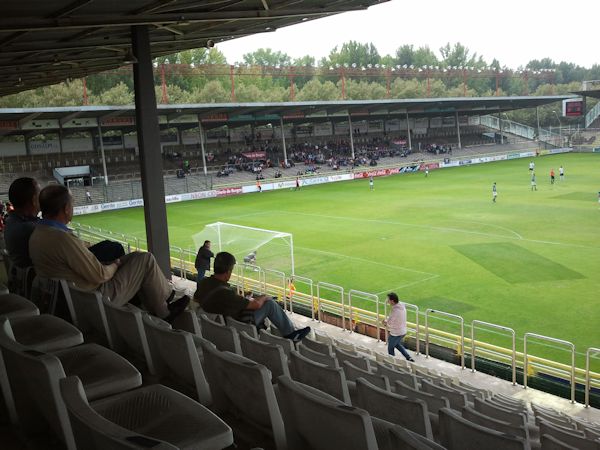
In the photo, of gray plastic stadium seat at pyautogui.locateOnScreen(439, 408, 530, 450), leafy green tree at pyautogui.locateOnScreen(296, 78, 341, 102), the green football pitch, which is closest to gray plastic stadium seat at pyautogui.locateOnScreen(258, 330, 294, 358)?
gray plastic stadium seat at pyautogui.locateOnScreen(439, 408, 530, 450)

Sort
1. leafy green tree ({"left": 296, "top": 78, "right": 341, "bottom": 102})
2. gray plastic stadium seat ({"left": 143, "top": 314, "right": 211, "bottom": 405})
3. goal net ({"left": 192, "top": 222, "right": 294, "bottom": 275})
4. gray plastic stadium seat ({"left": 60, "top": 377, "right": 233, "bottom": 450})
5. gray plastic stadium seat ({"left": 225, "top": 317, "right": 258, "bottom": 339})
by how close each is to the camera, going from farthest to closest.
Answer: leafy green tree ({"left": 296, "top": 78, "right": 341, "bottom": 102}), goal net ({"left": 192, "top": 222, "right": 294, "bottom": 275}), gray plastic stadium seat ({"left": 225, "top": 317, "right": 258, "bottom": 339}), gray plastic stadium seat ({"left": 143, "top": 314, "right": 211, "bottom": 405}), gray plastic stadium seat ({"left": 60, "top": 377, "right": 233, "bottom": 450})

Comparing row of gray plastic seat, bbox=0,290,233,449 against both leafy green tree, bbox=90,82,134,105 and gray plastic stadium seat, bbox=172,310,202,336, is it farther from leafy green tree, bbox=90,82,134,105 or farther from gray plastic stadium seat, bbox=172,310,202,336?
leafy green tree, bbox=90,82,134,105

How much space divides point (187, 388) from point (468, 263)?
20.3m

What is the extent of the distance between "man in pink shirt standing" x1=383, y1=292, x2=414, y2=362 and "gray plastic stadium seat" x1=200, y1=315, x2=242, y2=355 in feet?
24.1

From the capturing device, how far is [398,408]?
3.41 m

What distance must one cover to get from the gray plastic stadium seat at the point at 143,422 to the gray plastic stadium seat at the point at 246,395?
1.22ft

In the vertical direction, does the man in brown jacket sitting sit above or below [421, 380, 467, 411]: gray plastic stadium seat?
above

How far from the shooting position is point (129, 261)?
525 cm

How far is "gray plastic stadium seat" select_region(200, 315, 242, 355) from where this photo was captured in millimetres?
4180

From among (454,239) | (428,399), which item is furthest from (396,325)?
(454,239)

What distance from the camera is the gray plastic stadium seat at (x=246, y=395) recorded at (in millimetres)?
Result: 2723

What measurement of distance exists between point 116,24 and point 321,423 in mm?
10031

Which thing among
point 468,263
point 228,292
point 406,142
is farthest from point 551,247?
point 406,142

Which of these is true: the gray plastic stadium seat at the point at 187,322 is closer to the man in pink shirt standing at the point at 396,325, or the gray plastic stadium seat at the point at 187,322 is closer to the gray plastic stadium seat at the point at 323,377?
the gray plastic stadium seat at the point at 323,377
